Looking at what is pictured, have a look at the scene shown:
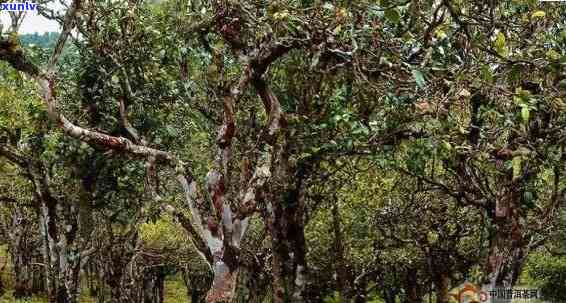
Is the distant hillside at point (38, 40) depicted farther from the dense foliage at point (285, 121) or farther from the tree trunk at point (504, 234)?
the tree trunk at point (504, 234)

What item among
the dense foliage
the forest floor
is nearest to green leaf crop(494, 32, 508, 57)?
the dense foliage

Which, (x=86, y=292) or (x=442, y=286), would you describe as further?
(x=86, y=292)

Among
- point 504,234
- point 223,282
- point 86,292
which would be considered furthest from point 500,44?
point 86,292

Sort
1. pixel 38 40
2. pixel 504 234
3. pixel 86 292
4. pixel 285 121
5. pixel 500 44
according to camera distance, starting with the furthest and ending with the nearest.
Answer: pixel 86 292
pixel 38 40
pixel 504 234
pixel 285 121
pixel 500 44

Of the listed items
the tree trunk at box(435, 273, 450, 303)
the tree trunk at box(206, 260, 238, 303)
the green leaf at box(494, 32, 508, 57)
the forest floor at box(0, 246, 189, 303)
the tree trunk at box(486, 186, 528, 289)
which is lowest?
the forest floor at box(0, 246, 189, 303)

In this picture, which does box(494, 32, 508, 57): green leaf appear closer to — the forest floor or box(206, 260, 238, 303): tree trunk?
box(206, 260, 238, 303): tree trunk

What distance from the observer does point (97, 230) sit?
67.9ft

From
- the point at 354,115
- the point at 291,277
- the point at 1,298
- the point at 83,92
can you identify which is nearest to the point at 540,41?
the point at 354,115

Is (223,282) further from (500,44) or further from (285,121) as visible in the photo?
(500,44)

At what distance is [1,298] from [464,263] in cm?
2734

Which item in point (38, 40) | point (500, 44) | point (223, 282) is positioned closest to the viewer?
point (500, 44)

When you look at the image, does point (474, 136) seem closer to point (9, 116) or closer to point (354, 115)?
point (354, 115)

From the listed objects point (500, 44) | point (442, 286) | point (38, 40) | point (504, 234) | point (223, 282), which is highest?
point (38, 40)

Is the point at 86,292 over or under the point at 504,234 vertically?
under
